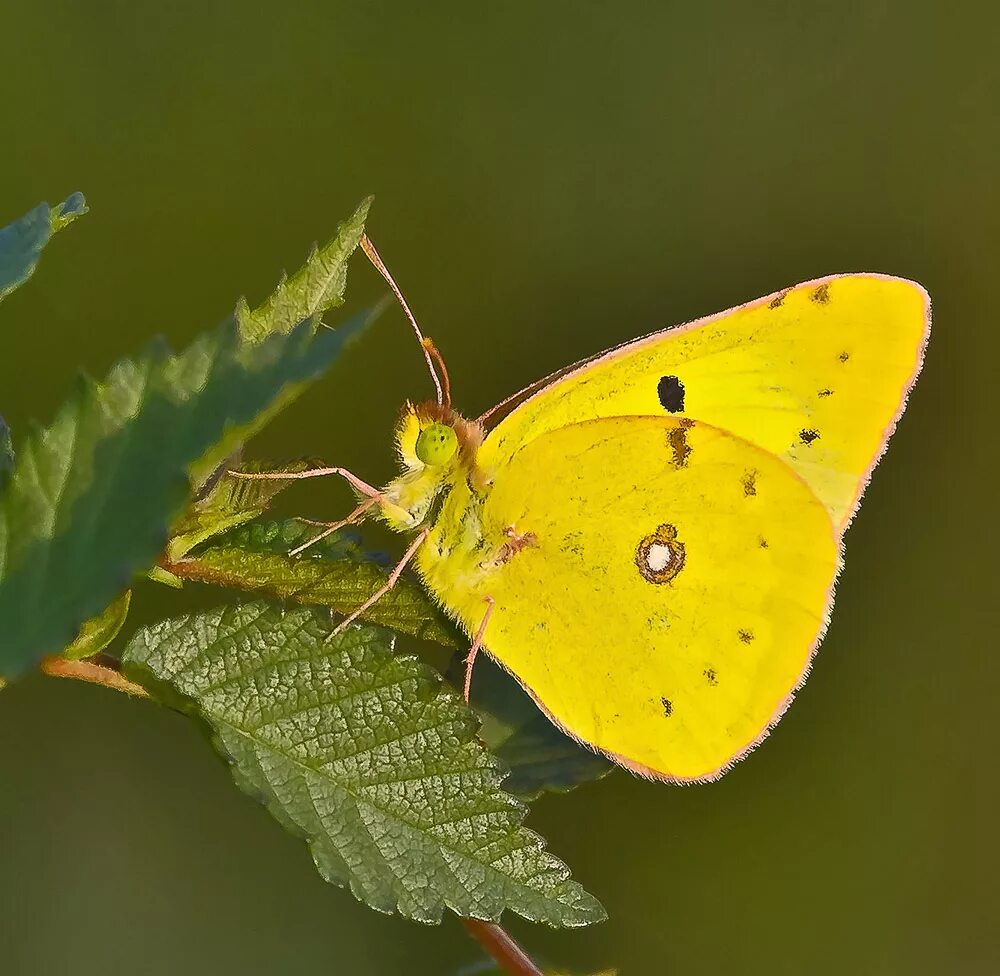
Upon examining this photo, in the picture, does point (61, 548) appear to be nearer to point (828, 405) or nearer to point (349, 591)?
point (349, 591)

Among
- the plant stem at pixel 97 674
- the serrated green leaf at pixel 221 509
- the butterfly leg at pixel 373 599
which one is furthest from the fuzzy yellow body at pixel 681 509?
the plant stem at pixel 97 674

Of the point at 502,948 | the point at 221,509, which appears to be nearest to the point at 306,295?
the point at 221,509

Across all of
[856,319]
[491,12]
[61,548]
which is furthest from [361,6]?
[61,548]

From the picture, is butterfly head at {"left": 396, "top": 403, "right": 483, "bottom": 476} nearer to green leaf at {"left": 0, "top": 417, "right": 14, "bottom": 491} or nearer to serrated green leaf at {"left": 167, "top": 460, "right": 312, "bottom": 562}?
serrated green leaf at {"left": 167, "top": 460, "right": 312, "bottom": 562}

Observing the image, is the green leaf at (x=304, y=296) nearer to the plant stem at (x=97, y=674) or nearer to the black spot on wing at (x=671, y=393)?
the plant stem at (x=97, y=674)

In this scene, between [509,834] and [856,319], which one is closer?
[509,834]

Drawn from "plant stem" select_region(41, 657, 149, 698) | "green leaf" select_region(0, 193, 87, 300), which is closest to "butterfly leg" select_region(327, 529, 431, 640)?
"plant stem" select_region(41, 657, 149, 698)
